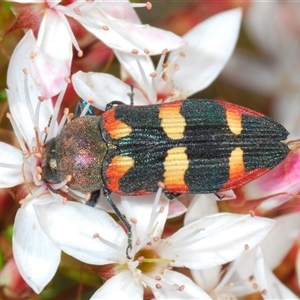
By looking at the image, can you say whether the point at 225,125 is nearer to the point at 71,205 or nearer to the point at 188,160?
the point at 188,160

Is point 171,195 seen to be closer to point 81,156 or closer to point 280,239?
point 81,156

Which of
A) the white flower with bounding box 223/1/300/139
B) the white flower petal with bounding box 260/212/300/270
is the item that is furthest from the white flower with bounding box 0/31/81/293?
the white flower with bounding box 223/1/300/139

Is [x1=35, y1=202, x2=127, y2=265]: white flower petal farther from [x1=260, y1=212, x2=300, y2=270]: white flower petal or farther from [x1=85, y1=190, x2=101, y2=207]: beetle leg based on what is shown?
[x1=260, y1=212, x2=300, y2=270]: white flower petal

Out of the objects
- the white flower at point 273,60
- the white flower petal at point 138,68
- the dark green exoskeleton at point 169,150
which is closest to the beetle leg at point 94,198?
the dark green exoskeleton at point 169,150

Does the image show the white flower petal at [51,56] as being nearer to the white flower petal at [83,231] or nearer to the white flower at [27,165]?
the white flower at [27,165]

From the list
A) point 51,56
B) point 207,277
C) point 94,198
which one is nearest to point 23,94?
point 51,56

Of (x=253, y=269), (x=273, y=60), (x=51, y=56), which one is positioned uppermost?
(x=51, y=56)
